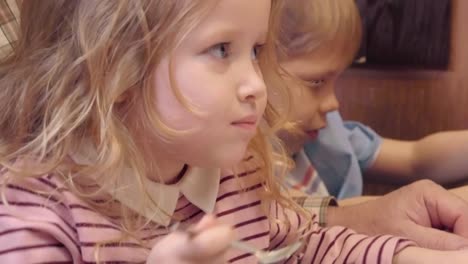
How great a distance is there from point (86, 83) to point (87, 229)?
0.33ft

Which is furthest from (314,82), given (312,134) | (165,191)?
(165,191)

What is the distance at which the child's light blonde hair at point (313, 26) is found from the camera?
90 centimetres

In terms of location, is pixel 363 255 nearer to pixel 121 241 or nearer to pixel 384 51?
pixel 121 241

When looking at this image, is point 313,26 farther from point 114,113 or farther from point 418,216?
point 114,113

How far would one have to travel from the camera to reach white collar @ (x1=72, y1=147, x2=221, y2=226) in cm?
59

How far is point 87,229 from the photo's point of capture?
569 mm

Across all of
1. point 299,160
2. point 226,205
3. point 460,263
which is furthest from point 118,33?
point 299,160

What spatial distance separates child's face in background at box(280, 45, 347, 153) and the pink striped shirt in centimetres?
23

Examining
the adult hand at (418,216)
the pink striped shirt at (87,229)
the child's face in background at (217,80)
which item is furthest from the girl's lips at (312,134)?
the child's face in background at (217,80)

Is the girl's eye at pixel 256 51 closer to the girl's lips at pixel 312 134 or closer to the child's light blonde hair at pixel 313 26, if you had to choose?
the child's light blonde hair at pixel 313 26

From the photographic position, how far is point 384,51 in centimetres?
109

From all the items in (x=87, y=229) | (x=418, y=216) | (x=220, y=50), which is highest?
(x=220, y=50)

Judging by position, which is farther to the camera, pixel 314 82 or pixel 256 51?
pixel 314 82

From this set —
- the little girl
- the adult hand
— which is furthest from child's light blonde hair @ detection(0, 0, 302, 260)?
the adult hand
